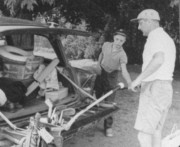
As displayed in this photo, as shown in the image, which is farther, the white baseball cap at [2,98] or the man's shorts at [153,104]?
the man's shorts at [153,104]

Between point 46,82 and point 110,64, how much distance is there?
1.16 m

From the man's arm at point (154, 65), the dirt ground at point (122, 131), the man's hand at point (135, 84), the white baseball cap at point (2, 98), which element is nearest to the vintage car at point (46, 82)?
the white baseball cap at point (2, 98)

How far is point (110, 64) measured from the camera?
523 centimetres

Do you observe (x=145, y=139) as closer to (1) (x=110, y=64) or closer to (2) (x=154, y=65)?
(2) (x=154, y=65)

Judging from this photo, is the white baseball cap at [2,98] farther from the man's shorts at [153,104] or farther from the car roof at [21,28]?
the man's shorts at [153,104]

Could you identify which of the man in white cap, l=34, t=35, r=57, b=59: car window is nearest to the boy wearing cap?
l=34, t=35, r=57, b=59: car window

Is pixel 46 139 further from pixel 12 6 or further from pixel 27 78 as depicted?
pixel 12 6

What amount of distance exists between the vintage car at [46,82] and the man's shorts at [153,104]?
58 centimetres

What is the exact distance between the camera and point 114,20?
37.3 feet

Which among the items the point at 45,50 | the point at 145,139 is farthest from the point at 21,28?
the point at 45,50

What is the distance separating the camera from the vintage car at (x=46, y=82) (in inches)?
149

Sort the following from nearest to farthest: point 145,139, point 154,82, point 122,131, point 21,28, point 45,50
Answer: point 21,28 → point 154,82 → point 145,139 → point 122,131 → point 45,50

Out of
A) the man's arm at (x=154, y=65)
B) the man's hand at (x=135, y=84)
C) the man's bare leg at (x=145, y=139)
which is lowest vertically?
the man's bare leg at (x=145, y=139)

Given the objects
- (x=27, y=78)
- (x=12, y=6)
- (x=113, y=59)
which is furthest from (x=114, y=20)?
(x=27, y=78)
